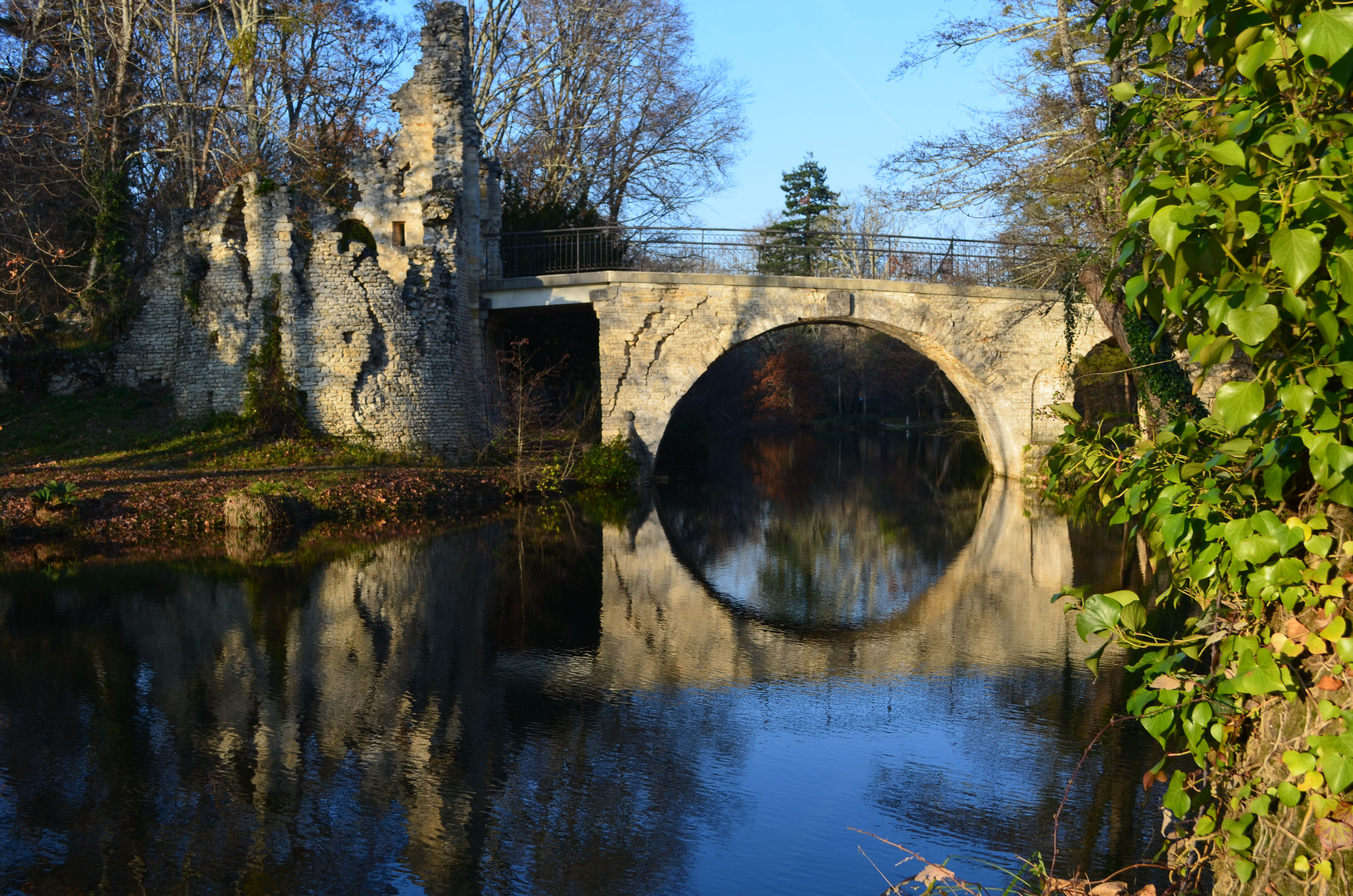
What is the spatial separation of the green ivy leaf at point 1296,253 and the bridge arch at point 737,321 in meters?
18.2

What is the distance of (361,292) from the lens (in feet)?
61.3

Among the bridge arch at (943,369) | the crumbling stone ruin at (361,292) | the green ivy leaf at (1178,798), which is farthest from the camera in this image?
the bridge arch at (943,369)

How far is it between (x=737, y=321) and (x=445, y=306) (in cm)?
560

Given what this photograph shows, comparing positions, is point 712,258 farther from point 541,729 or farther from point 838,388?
point 838,388

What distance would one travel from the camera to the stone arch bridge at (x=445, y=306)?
18.6 metres

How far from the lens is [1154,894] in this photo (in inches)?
106

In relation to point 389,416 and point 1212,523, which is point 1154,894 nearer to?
point 1212,523

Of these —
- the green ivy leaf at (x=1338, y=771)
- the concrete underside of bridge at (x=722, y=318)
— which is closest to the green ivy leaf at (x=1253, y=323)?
the green ivy leaf at (x=1338, y=771)

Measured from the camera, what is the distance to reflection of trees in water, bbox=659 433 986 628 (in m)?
10.6

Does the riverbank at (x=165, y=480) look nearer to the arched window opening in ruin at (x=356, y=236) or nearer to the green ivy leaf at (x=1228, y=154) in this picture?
the arched window opening in ruin at (x=356, y=236)

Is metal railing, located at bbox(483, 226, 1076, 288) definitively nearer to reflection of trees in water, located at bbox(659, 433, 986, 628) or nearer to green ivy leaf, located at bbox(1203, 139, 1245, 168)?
reflection of trees in water, located at bbox(659, 433, 986, 628)

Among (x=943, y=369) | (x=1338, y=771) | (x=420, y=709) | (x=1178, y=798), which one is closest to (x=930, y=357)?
(x=943, y=369)

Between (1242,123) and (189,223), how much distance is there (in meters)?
20.4

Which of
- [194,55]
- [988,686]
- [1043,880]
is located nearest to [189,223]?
[194,55]
